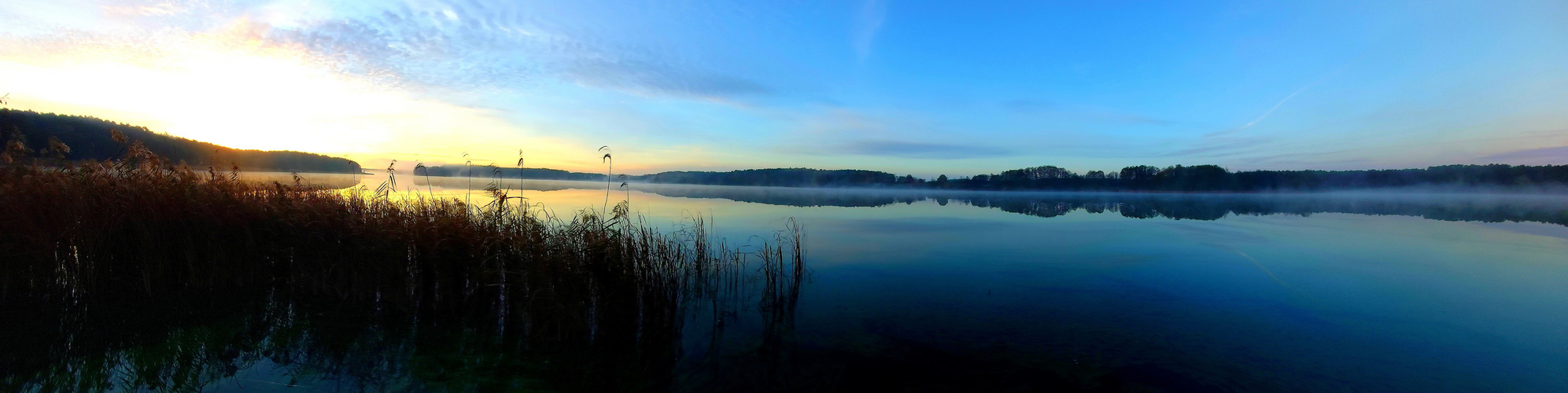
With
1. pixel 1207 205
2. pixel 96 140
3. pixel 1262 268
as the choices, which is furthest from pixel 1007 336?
pixel 1207 205

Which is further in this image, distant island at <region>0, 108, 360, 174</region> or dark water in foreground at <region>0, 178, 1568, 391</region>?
distant island at <region>0, 108, 360, 174</region>

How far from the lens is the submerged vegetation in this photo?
15.6 ft

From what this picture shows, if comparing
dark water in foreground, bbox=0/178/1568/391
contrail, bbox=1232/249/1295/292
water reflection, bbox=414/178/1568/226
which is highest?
water reflection, bbox=414/178/1568/226

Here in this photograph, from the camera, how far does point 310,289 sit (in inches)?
270

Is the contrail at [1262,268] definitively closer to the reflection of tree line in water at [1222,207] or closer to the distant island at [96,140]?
the reflection of tree line in water at [1222,207]

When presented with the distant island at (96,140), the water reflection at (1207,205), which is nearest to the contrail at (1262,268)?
the water reflection at (1207,205)

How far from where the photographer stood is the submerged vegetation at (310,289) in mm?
4770

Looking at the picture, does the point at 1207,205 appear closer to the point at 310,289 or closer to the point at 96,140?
the point at 310,289

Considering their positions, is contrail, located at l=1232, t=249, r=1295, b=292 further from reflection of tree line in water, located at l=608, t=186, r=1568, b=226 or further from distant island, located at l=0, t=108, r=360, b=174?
distant island, located at l=0, t=108, r=360, b=174

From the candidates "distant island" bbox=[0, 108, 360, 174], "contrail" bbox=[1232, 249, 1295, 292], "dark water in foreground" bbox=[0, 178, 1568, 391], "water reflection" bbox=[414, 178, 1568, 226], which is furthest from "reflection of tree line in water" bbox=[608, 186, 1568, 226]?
"distant island" bbox=[0, 108, 360, 174]

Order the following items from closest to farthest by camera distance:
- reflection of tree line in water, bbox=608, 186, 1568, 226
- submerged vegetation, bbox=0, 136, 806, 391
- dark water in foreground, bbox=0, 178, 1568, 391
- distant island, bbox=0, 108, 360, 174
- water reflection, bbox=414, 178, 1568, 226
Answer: submerged vegetation, bbox=0, 136, 806, 391
dark water in foreground, bbox=0, 178, 1568, 391
distant island, bbox=0, 108, 360, 174
reflection of tree line in water, bbox=608, 186, 1568, 226
water reflection, bbox=414, 178, 1568, 226

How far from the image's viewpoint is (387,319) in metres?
6.00

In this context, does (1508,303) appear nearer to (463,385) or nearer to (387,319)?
(463,385)

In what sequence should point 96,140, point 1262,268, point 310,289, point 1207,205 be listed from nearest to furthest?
1. point 310,289
2. point 1262,268
3. point 96,140
4. point 1207,205
